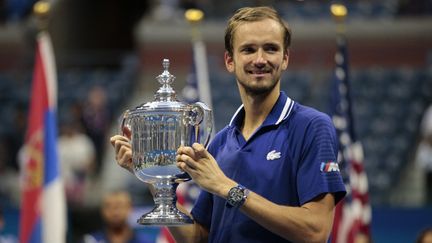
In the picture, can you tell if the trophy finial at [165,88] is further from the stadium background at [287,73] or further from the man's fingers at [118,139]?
the stadium background at [287,73]

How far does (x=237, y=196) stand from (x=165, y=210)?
0.31m

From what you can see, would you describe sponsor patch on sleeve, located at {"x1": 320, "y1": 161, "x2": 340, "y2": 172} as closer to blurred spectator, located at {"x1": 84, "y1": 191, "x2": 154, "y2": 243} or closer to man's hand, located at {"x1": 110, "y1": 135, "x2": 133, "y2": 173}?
man's hand, located at {"x1": 110, "y1": 135, "x2": 133, "y2": 173}

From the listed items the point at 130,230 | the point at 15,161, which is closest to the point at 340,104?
the point at 130,230

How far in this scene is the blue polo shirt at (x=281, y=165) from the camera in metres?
3.22

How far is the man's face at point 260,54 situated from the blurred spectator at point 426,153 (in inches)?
243

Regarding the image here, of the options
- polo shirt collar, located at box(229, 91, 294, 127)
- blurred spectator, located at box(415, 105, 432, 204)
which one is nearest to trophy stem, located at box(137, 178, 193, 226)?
polo shirt collar, located at box(229, 91, 294, 127)

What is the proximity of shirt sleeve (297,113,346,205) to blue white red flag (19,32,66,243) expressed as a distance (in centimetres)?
440

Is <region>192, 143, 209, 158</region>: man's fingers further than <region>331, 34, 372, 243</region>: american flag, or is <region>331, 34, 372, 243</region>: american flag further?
<region>331, 34, 372, 243</region>: american flag

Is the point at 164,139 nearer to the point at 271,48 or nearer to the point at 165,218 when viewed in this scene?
the point at 165,218

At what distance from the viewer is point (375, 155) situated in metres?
10.6

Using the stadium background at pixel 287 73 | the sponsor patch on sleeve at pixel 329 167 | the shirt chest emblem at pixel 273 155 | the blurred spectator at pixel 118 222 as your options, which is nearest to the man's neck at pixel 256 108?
the shirt chest emblem at pixel 273 155

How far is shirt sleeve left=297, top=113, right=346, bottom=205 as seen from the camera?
3189mm

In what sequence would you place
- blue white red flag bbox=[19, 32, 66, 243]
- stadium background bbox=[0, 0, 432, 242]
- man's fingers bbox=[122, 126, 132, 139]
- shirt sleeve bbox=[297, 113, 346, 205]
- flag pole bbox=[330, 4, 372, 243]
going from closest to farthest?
shirt sleeve bbox=[297, 113, 346, 205] → man's fingers bbox=[122, 126, 132, 139] → flag pole bbox=[330, 4, 372, 243] → blue white red flag bbox=[19, 32, 66, 243] → stadium background bbox=[0, 0, 432, 242]

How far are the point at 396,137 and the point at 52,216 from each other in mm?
4564
